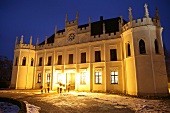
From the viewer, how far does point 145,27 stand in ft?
48.3

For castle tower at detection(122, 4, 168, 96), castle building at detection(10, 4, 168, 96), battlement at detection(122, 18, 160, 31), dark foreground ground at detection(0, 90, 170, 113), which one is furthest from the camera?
battlement at detection(122, 18, 160, 31)

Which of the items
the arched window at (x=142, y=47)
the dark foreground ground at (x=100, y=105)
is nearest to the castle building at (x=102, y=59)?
the arched window at (x=142, y=47)

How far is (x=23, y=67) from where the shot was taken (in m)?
23.9

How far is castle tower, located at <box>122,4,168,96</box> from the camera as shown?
44.4 ft

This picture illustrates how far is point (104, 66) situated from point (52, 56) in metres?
10.7

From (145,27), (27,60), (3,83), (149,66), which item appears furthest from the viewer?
(3,83)

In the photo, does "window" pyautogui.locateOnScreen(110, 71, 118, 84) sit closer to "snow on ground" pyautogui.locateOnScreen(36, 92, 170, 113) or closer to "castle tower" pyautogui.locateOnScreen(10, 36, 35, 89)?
"snow on ground" pyautogui.locateOnScreen(36, 92, 170, 113)

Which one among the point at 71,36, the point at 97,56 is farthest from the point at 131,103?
the point at 71,36

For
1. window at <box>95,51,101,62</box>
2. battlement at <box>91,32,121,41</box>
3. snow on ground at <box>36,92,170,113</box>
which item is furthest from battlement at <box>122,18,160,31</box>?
snow on ground at <box>36,92,170,113</box>

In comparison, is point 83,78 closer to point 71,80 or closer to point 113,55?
point 71,80

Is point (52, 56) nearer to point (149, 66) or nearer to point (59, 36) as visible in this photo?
point (59, 36)

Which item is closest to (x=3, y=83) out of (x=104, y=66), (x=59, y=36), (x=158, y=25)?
(x=59, y=36)

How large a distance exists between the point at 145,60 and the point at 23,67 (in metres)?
21.5

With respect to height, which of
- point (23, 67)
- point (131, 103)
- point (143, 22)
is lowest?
point (131, 103)
